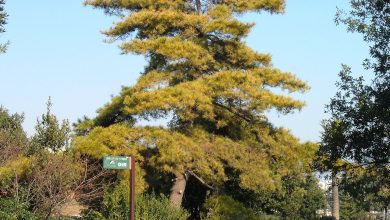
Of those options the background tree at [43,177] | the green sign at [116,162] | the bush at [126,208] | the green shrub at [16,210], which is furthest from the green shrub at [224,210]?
the green sign at [116,162]

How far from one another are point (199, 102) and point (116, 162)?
304 inches

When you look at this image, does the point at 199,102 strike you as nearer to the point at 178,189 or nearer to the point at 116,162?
the point at 178,189

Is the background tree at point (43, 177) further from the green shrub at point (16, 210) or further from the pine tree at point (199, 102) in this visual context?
the pine tree at point (199, 102)

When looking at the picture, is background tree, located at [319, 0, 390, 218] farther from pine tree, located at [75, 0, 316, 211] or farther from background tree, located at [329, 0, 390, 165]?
pine tree, located at [75, 0, 316, 211]

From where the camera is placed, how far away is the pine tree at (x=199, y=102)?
733 inches

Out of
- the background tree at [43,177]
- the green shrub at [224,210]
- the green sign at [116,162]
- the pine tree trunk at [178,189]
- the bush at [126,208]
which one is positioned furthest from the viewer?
the pine tree trunk at [178,189]

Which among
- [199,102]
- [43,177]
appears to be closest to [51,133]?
[43,177]

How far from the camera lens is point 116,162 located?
37.1 feet

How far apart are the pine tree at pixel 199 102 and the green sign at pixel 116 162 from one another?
644 centimetres

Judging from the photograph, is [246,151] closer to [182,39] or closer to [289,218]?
[182,39]

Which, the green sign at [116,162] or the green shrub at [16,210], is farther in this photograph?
the green shrub at [16,210]

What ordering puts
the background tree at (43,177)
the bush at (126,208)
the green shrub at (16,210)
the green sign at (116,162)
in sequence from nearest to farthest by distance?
the green sign at (116,162) → the green shrub at (16,210) → the bush at (126,208) → the background tree at (43,177)

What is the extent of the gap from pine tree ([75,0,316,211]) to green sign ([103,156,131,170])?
644 cm

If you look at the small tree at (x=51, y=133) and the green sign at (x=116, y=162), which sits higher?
the small tree at (x=51, y=133)
